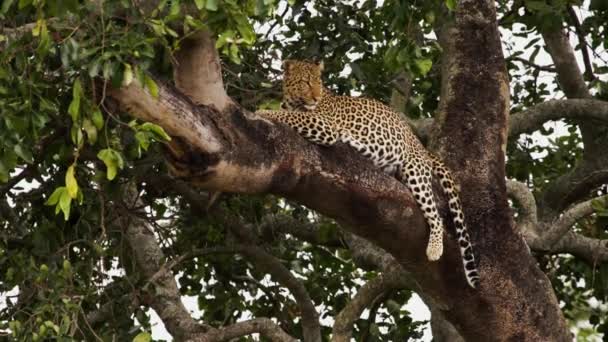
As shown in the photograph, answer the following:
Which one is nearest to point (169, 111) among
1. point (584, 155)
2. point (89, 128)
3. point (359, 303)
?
point (89, 128)

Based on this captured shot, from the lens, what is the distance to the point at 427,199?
7.77 m

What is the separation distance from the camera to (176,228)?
10.8 metres

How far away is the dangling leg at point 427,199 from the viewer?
25.1ft

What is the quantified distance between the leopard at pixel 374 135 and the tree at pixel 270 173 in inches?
4.0

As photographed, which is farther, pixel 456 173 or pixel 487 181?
pixel 456 173

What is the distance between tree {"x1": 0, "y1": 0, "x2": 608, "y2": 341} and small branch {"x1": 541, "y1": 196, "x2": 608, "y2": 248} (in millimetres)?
17

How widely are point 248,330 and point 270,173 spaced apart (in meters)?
2.28

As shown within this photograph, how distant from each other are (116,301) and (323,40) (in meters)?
2.45

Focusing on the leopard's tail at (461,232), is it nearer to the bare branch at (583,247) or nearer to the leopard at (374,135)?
the leopard at (374,135)

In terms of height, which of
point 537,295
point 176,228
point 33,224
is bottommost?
point 537,295

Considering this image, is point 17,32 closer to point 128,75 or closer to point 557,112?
point 128,75

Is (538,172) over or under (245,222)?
over

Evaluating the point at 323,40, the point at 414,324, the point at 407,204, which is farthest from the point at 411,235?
the point at 414,324

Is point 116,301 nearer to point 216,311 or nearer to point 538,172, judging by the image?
point 216,311
